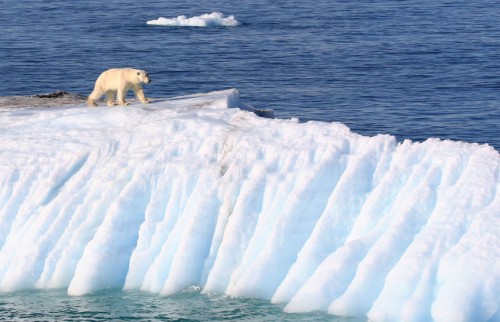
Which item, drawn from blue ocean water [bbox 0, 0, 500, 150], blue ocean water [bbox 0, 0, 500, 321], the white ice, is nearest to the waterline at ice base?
blue ocean water [bbox 0, 0, 500, 150]

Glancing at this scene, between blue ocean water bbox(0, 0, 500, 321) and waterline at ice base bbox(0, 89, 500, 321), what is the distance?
642 inches

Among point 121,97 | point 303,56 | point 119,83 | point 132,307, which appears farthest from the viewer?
point 303,56

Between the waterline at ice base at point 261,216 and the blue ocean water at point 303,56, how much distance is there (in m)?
16.3

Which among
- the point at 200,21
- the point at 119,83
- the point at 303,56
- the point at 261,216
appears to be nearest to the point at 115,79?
the point at 119,83

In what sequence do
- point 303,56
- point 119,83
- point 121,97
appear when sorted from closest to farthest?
point 121,97, point 119,83, point 303,56

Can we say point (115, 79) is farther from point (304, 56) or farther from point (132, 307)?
point (304, 56)

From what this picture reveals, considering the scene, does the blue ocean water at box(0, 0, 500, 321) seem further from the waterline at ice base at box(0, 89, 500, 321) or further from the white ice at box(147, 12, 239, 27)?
the waterline at ice base at box(0, 89, 500, 321)

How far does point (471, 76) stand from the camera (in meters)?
39.8

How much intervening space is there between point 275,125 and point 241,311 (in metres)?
2.84

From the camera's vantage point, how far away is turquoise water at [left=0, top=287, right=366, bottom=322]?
45.5 feet

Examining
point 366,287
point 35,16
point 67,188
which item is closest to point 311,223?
point 366,287

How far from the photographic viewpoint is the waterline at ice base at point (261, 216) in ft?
42.6

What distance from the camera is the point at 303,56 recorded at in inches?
1734

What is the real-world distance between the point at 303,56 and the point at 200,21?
30.0ft
